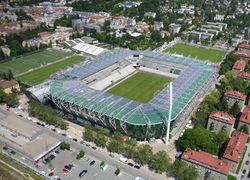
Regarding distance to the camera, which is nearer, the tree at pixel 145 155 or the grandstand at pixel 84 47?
the tree at pixel 145 155

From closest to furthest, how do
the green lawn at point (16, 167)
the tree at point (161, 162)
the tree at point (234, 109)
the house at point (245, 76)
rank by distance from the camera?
the green lawn at point (16, 167) → the tree at point (161, 162) → the tree at point (234, 109) → the house at point (245, 76)

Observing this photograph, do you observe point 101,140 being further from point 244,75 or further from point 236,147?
point 244,75

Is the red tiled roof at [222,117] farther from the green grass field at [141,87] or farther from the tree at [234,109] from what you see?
the green grass field at [141,87]

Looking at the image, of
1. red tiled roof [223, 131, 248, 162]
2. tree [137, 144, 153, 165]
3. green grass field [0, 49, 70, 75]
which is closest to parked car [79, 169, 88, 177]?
tree [137, 144, 153, 165]

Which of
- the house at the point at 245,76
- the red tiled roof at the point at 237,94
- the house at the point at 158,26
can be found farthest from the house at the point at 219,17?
the red tiled roof at the point at 237,94

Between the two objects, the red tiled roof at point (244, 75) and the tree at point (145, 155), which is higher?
the red tiled roof at point (244, 75)

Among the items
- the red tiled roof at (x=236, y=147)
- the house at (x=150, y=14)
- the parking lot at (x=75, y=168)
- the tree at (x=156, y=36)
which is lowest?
the parking lot at (x=75, y=168)

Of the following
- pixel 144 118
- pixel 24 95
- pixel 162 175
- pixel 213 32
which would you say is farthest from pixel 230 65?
pixel 24 95
